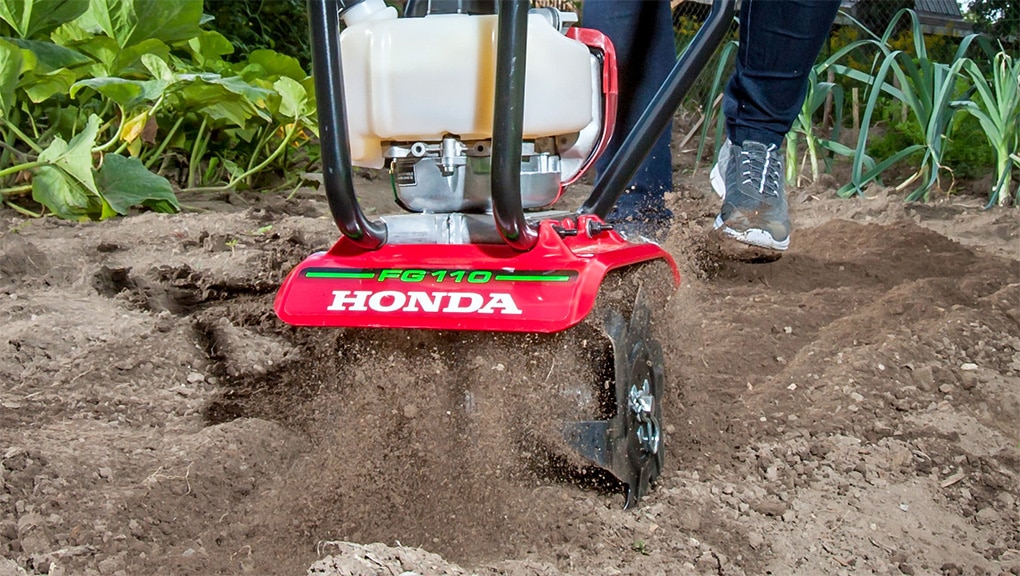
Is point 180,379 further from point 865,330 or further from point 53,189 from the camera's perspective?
point 865,330

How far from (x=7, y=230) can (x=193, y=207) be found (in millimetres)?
671

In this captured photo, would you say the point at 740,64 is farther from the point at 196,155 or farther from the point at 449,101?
the point at 196,155

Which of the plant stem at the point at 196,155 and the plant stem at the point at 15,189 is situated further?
the plant stem at the point at 196,155

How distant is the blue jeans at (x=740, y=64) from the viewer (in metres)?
2.06

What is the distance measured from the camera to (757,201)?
2164 mm

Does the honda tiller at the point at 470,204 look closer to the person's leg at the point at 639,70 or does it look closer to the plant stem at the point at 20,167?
the person's leg at the point at 639,70

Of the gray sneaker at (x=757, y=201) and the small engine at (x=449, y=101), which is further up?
the small engine at (x=449, y=101)

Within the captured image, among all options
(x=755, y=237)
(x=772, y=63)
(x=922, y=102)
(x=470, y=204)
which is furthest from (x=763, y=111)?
(x=922, y=102)

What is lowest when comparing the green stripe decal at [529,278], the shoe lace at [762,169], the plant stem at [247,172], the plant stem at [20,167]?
the plant stem at [247,172]

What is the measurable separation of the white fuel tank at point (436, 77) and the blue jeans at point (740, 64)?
891 mm

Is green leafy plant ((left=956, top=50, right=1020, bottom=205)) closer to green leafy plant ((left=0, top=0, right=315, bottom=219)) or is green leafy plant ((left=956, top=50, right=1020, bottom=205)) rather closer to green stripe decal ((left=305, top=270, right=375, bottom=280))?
green leafy plant ((left=0, top=0, right=315, bottom=219))

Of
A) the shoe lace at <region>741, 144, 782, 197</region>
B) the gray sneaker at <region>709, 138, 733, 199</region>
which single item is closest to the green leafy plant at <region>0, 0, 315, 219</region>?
the gray sneaker at <region>709, 138, 733, 199</region>

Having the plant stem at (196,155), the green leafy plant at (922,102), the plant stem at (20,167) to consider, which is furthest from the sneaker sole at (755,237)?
the plant stem at (196,155)

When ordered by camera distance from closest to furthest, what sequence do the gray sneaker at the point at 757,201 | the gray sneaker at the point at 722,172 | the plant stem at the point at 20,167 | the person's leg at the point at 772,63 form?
the person's leg at the point at 772,63 < the gray sneaker at the point at 757,201 < the gray sneaker at the point at 722,172 < the plant stem at the point at 20,167
